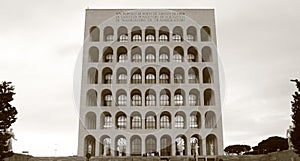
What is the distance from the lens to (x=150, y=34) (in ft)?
198

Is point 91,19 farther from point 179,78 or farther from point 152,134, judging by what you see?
point 152,134

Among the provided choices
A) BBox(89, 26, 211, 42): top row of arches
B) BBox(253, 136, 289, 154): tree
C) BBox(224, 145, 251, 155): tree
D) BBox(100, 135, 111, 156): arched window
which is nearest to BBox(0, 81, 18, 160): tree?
BBox(100, 135, 111, 156): arched window

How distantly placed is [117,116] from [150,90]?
629cm

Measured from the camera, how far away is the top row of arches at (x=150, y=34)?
189 feet

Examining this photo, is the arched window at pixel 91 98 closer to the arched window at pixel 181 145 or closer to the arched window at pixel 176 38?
the arched window at pixel 181 145

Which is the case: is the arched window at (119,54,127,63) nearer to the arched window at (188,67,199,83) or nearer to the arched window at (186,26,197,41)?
the arched window at (188,67,199,83)

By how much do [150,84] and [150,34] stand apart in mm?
9968

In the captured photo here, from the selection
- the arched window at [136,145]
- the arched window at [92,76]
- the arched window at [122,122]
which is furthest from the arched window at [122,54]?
the arched window at [136,145]

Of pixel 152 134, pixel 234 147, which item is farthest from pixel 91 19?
pixel 234 147

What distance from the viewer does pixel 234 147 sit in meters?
66.4

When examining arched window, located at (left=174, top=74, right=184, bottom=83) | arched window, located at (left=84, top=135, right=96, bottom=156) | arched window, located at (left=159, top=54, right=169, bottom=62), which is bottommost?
arched window, located at (left=84, top=135, right=96, bottom=156)

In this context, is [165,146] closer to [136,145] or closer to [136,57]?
[136,145]

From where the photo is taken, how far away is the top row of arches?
189 ft

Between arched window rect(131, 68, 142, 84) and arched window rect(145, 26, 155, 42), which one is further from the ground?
arched window rect(145, 26, 155, 42)
